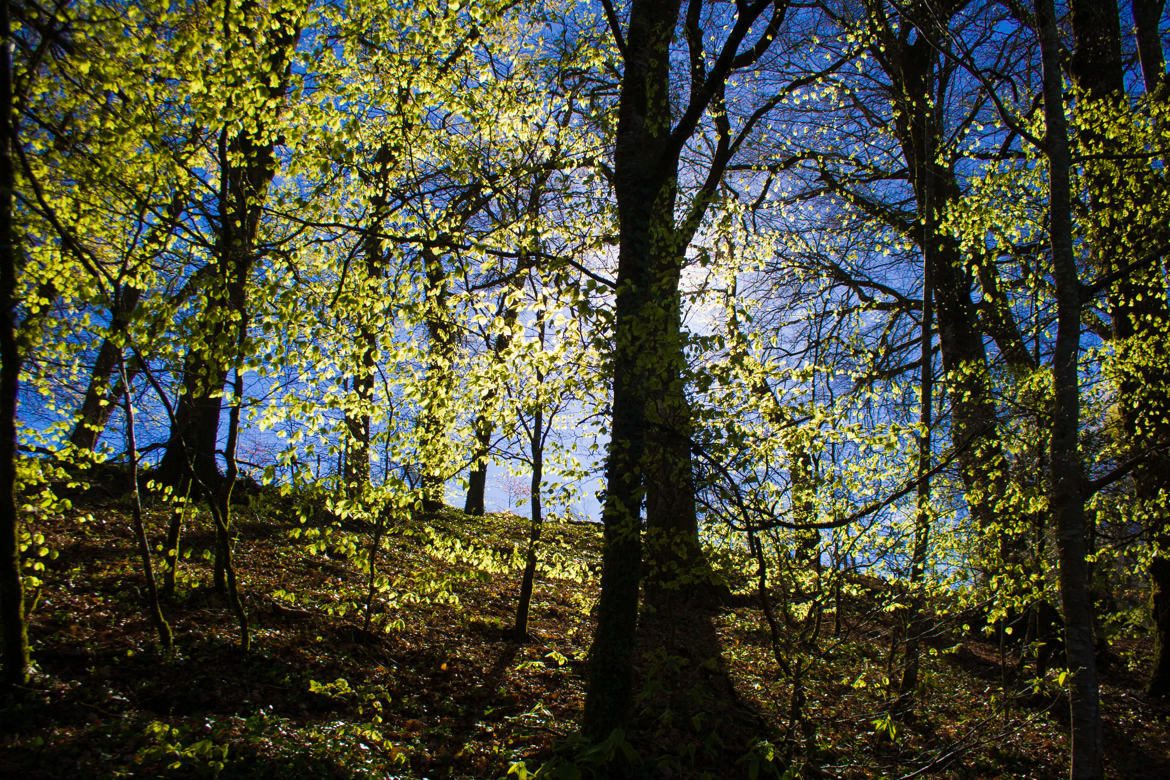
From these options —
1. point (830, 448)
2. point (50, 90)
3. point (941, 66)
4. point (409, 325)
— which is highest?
point (941, 66)

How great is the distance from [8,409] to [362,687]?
3451mm

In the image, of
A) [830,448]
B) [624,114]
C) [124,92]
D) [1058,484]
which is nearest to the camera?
[124,92]

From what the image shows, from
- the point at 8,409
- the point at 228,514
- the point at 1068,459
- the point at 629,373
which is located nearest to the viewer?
the point at 8,409

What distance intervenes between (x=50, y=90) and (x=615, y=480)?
514 cm

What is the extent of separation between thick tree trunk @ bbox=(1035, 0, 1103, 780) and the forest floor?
331 millimetres

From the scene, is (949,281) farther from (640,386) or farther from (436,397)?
(436,397)

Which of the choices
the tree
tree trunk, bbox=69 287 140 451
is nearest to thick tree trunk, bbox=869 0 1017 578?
the tree

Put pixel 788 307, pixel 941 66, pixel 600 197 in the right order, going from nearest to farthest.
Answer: pixel 600 197
pixel 941 66
pixel 788 307

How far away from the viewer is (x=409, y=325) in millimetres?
5539

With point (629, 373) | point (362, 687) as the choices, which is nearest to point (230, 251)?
point (629, 373)

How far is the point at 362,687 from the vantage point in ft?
16.7

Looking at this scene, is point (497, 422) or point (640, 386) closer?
point (640, 386)

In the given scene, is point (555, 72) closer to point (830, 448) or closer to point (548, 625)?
point (830, 448)

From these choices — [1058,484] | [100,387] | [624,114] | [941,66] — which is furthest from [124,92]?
[941,66]
